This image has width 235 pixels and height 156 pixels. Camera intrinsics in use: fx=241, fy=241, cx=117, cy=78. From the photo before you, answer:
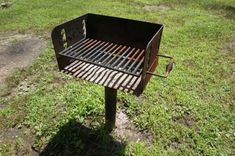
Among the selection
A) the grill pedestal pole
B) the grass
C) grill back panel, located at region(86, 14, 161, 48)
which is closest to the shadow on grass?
the grass

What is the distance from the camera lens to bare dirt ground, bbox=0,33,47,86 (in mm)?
4660

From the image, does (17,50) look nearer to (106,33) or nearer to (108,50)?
(106,33)

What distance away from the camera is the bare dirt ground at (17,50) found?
466 cm

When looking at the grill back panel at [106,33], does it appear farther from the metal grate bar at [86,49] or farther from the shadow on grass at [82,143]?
the shadow on grass at [82,143]

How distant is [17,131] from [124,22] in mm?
2009

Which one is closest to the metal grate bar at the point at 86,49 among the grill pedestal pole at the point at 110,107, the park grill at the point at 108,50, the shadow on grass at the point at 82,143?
the park grill at the point at 108,50

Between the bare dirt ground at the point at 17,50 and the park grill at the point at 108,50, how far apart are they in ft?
6.77

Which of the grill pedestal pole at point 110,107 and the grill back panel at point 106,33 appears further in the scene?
the grill pedestal pole at point 110,107

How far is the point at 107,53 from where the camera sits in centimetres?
285

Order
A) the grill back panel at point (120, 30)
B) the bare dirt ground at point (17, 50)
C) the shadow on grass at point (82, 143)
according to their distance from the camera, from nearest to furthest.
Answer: the grill back panel at point (120, 30), the shadow on grass at point (82, 143), the bare dirt ground at point (17, 50)

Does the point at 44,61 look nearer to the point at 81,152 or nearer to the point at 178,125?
the point at 81,152

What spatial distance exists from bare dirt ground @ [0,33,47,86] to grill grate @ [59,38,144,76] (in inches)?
80.8

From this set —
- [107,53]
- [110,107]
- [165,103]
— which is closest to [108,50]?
[107,53]

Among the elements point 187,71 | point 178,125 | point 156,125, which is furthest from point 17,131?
point 187,71
